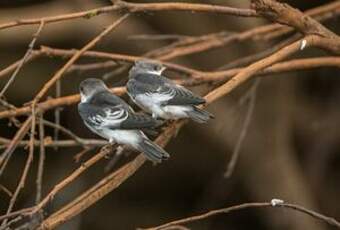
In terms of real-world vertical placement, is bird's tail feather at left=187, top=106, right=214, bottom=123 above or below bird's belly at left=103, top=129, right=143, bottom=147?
above

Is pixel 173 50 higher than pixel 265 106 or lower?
lower

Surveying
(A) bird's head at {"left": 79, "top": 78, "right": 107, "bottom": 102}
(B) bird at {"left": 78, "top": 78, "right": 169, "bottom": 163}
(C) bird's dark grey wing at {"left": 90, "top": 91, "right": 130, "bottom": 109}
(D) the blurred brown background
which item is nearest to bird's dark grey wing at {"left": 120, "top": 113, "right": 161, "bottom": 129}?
(B) bird at {"left": 78, "top": 78, "right": 169, "bottom": 163}

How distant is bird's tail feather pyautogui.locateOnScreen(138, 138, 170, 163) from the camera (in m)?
2.14

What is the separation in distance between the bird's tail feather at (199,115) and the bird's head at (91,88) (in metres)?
0.33

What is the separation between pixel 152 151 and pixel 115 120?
0.71 feet

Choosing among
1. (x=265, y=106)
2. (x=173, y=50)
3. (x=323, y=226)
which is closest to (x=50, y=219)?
(x=173, y=50)

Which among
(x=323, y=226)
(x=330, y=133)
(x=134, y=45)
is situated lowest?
(x=323, y=226)

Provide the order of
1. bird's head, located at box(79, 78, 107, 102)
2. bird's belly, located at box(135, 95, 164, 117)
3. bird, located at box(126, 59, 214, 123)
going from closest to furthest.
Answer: bird, located at box(126, 59, 214, 123)
bird's belly, located at box(135, 95, 164, 117)
bird's head, located at box(79, 78, 107, 102)

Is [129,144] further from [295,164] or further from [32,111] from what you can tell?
[295,164]

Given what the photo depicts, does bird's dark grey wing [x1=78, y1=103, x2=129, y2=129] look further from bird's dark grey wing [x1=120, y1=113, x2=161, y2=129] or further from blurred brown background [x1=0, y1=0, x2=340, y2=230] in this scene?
blurred brown background [x1=0, y1=0, x2=340, y2=230]

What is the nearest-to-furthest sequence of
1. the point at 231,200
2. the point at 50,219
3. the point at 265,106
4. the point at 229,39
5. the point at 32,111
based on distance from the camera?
the point at 50,219 < the point at 32,111 < the point at 229,39 < the point at 265,106 < the point at 231,200

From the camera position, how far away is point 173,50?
10.1 ft

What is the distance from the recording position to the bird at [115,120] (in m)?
2.18

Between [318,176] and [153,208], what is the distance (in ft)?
3.79
